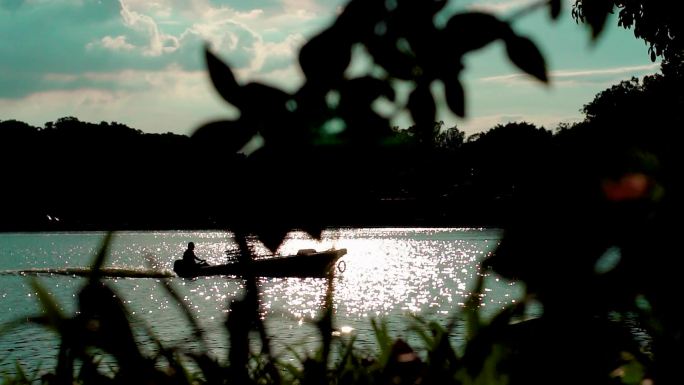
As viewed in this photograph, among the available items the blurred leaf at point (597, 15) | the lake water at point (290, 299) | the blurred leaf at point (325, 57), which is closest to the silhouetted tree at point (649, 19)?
the blurred leaf at point (597, 15)

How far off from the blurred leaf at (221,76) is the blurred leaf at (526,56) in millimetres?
585

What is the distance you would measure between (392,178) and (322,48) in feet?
0.99

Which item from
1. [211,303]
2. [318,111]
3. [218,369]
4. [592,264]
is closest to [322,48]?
[318,111]

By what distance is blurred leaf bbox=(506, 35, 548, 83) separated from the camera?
192 cm

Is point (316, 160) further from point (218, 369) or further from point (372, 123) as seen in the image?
point (218, 369)

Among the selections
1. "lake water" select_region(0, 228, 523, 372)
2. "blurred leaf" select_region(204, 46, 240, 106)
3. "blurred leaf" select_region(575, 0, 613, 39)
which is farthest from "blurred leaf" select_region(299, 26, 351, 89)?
"lake water" select_region(0, 228, 523, 372)

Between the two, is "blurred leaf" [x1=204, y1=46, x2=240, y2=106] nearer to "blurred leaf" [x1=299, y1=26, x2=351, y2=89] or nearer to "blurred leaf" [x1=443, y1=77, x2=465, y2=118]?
"blurred leaf" [x1=299, y1=26, x2=351, y2=89]

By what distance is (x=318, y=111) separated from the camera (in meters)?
1.90

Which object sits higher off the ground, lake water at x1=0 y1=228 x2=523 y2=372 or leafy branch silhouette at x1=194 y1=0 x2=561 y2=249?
leafy branch silhouette at x1=194 y1=0 x2=561 y2=249

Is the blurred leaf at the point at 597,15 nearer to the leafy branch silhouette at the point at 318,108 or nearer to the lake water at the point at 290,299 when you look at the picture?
the leafy branch silhouette at the point at 318,108

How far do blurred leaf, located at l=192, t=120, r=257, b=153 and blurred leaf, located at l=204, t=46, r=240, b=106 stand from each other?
6cm

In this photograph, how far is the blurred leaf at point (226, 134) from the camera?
1872 millimetres

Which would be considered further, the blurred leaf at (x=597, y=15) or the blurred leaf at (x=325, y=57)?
the blurred leaf at (x=597, y=15)

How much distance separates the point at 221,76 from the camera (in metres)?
1.83
